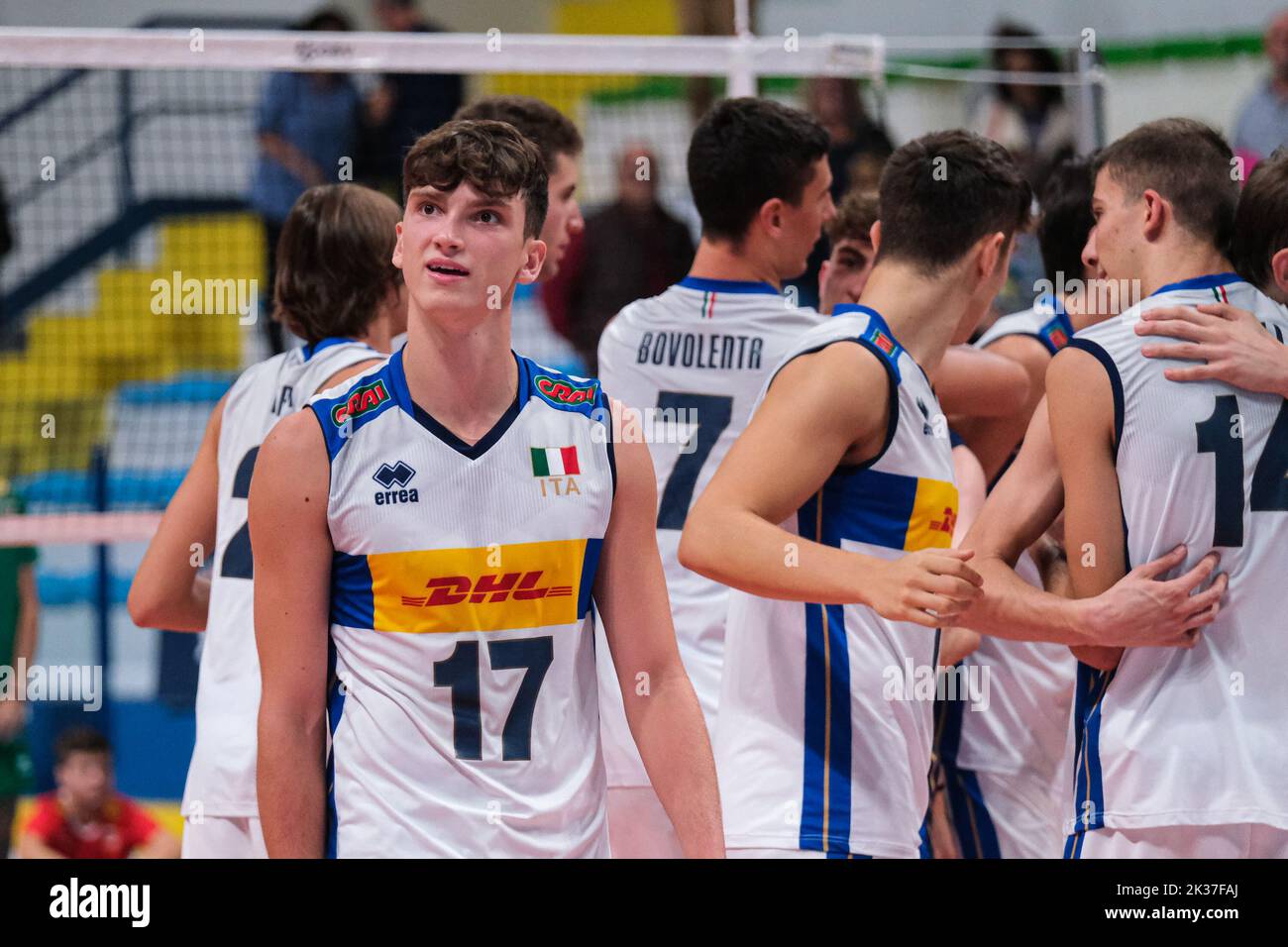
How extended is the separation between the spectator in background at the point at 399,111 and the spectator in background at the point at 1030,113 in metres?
3.75

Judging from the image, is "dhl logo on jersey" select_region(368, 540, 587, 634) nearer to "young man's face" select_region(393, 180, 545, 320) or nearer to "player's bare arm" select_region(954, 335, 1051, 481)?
"young man's face" select_region(393, 180, 545, 320)

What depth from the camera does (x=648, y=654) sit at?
3.27m

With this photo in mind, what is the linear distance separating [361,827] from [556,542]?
66 centimetres

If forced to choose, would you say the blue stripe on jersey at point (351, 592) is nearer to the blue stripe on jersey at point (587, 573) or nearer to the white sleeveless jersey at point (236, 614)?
the blue stripe on jersey at point (587, 573)

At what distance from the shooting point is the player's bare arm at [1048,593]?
3443 mm

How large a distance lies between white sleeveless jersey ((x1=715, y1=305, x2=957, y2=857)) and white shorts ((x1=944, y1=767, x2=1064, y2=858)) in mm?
1248

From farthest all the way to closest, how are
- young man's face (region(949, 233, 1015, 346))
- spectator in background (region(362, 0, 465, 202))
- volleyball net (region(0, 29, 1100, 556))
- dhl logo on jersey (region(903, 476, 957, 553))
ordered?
volleyball net (region(0, 29, 1100, 556)) → spectator in background (region(362, 0, 465, 202)) → young man's face (region(949, 233, 1015, 346)) → dhl logo on jersey (region(903, 476, 957, 553))

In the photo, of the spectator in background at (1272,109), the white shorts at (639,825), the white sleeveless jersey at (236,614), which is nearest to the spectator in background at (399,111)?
the spectator in background at (1272,109)

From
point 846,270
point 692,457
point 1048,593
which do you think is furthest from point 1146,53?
point 1048,593

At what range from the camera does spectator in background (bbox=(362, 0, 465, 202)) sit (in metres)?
10.8

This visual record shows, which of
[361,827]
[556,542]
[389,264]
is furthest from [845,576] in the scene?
[389,264]

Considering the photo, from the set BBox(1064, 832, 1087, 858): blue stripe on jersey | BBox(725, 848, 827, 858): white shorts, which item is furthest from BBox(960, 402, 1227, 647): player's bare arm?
BBox(725, 848, 827, 858): white shorts

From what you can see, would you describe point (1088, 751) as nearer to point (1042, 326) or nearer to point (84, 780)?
point (1042, 326)
